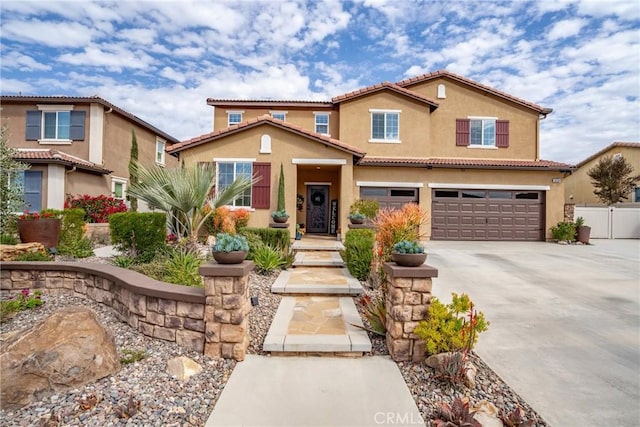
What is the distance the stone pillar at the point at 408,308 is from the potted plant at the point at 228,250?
1897mm

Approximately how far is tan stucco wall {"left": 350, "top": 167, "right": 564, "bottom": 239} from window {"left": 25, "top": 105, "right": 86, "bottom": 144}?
1440cm

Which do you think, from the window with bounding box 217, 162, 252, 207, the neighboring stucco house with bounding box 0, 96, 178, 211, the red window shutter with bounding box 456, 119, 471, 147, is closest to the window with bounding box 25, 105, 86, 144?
the neighboring stucco house with bounding box 0, 96, 178, 211

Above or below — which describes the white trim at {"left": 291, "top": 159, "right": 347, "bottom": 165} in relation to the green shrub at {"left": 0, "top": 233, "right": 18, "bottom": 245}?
above

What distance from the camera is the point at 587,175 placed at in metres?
24.4

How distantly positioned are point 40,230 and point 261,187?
6.48 metres

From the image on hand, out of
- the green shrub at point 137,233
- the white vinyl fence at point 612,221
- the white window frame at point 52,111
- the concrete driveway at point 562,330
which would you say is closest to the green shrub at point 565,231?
the white vinyl fence at point 612,221

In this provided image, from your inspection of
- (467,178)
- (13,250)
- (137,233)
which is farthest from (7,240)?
(467,178)

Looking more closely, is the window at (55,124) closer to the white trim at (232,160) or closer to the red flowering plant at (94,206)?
the red flowering plant at (94,206)

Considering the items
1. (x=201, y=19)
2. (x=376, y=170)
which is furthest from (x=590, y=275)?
(x=201, y=19)

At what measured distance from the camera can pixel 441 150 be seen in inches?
632

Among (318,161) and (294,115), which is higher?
(294,115)

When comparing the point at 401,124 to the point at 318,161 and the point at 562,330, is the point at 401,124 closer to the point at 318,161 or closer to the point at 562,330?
the point at 318,161

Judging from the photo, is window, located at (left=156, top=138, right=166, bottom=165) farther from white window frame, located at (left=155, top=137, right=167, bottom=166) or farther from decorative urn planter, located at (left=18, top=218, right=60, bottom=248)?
decorative urn planter, located at (left=18, top=218, right=60, bottom=248)

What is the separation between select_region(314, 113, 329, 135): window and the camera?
16.7m
